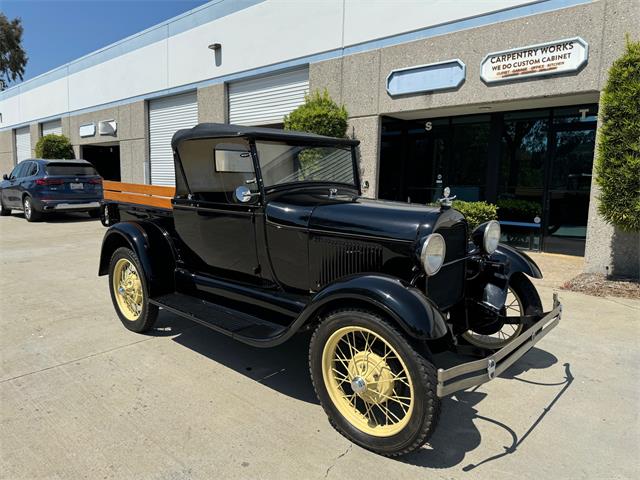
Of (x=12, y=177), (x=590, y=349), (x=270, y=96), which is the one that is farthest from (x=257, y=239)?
(x=12, y=177)

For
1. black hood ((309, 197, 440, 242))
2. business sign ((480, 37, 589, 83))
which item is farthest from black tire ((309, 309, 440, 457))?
business sign ((480, 37, 589, 83))

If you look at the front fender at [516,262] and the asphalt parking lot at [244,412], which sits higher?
the front fender at [516,262]

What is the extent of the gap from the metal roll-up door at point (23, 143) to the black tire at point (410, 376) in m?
25.6

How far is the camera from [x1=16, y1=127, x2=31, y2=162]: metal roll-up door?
22.9m

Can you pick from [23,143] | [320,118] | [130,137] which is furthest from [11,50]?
[320,118]

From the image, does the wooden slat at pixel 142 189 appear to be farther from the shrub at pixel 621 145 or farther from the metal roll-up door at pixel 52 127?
the metal roll-up door at pixel 52 127

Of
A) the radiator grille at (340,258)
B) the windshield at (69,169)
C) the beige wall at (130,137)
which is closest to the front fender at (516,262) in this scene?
the radiator grille at (340,258)

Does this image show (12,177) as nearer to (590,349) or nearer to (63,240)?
(63,240)

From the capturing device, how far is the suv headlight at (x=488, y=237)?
3.34 m

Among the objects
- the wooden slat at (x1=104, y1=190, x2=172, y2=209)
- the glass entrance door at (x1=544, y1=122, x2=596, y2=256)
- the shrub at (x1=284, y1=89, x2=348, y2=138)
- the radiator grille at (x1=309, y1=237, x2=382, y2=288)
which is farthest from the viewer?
the shrub at (x1=284, y1=89, x2=348, y2=138)

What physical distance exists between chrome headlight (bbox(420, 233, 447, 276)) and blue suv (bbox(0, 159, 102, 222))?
36.7 feet

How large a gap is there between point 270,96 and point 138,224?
7.85 m

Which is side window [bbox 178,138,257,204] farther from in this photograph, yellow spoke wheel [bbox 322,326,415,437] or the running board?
yellow spoke wheel [bbox 322,326,415,437]

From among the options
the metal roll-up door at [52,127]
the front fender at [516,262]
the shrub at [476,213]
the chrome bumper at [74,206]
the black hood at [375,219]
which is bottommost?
the chrome bumper at [74,206]
